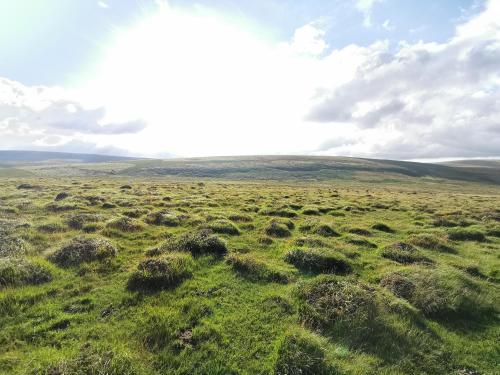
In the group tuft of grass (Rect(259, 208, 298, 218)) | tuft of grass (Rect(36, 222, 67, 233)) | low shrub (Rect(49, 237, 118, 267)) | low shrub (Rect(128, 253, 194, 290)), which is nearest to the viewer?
low shrub (Rect(128, 253, 194, 290))

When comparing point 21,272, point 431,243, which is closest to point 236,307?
point 21,272

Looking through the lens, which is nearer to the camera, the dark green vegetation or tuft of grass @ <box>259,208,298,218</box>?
the dark green vegetation

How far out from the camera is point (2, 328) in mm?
7930

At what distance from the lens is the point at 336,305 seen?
944cm

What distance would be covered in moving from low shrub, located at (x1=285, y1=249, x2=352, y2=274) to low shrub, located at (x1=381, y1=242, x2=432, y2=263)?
3352 millimetres

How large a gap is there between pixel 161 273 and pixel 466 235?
868 inches

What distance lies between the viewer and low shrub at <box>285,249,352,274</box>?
13031 mm

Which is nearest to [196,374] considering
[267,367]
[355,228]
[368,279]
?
[267,367]

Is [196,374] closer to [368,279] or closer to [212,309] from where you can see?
[212,309]

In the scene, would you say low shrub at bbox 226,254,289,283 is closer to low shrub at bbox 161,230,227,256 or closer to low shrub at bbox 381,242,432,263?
low shrub at bbox 161,230,227,256

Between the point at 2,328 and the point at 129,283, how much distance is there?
3.56m

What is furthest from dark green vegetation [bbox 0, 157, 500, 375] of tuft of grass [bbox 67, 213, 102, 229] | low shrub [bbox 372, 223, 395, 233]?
low shrub [bbox 372, 223, 395, 233]

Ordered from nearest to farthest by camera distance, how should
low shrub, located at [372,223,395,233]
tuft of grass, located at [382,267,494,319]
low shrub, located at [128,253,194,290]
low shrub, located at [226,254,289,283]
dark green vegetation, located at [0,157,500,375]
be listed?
dark green vegetation, located at [0,157,500,375] < tuft of grass, located at [382,267,494,319] < low shrub, located at [128,253,194,290] < low shrub, located at [226,254,289,283] < low shrub, located at [372,223,395,233]

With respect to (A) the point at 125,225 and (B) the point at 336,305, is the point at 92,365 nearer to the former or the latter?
(B) the point at 336,305
